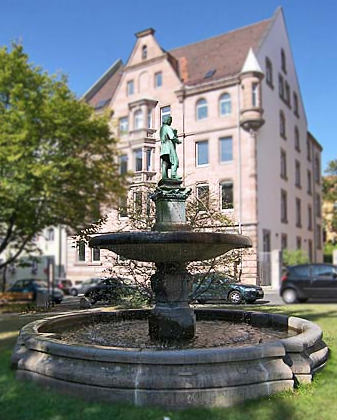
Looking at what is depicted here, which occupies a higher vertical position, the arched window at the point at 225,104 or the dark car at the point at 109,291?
the arched window at the point at 225,104

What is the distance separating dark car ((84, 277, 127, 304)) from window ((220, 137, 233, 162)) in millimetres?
21260

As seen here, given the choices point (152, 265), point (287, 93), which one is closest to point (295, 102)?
point (287, 93)

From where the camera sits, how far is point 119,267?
36.8ft

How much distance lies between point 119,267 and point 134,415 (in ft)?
21.3

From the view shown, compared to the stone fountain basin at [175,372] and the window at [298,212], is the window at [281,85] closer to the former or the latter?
the window at [298,212]

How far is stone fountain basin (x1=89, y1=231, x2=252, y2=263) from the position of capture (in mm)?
6062

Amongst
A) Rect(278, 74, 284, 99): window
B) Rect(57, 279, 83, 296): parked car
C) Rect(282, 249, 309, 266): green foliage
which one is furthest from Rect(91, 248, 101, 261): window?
Rect(278, 74, 284, 99): window

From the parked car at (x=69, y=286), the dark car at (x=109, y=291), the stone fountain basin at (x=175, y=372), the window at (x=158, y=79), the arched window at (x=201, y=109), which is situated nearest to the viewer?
the stone fountain basin at (x=175, y=372)

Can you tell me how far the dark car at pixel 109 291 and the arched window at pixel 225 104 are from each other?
74.1 ft

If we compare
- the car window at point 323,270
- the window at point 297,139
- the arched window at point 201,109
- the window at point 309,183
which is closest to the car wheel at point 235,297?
the car window at point 323,270

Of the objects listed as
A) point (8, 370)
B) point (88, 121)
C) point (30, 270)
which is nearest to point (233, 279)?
point (8, 370)

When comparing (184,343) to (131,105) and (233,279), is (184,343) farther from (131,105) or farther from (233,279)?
(131,105)

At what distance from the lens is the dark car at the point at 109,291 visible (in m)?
11.0

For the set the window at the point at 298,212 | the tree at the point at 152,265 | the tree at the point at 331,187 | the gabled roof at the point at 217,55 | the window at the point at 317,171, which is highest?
the gabled roof at the point at 217,55
